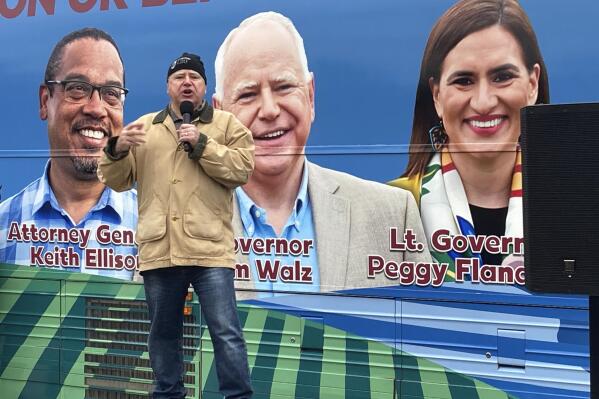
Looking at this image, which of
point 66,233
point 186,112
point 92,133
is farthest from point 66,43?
point 186,112

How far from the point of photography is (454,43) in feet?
12.2

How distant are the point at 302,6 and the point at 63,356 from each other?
2.50 meters

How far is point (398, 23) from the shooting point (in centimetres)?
386

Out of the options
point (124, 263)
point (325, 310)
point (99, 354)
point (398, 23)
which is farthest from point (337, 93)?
point (99, 354)

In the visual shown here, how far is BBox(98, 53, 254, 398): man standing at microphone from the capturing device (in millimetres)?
3342

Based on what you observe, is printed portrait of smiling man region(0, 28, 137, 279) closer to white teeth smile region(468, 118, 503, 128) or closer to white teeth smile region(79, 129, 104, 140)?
white teeth smile region(79, 129, 104, 140)

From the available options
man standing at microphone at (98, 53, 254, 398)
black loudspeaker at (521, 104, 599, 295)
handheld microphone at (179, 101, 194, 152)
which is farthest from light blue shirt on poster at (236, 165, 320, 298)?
black loudspeaker at (521, 104, 599, 295)

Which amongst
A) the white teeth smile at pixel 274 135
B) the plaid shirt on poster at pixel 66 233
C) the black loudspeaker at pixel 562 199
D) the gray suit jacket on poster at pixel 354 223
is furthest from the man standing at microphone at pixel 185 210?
the black loudspeaker at pixel 562 199

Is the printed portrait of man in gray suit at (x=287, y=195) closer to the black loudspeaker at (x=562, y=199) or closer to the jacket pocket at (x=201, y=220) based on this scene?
the jacket pocket at (x=201, y=220)

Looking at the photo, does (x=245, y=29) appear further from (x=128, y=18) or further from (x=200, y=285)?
(x=200, y=285)

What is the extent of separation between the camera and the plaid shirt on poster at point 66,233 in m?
4.50

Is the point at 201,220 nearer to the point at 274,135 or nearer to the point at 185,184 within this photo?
the point at 185,184

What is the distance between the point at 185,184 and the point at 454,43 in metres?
1.45

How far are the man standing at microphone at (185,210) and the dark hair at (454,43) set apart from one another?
87cm
